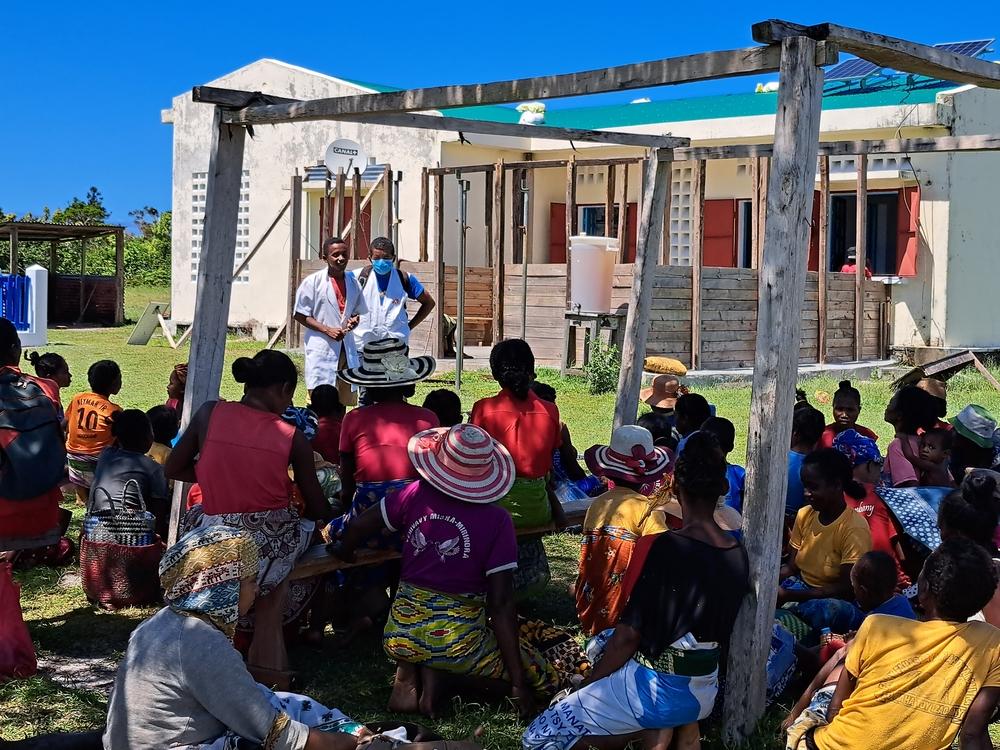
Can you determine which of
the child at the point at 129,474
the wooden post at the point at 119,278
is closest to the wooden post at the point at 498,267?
the child at the point at 129,474

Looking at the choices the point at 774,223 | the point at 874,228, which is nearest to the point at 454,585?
the point at 774,223

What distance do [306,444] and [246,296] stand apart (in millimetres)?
17073

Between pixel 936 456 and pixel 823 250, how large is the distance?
996 cm

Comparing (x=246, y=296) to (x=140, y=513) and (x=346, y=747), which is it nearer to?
(x=140, y=513)

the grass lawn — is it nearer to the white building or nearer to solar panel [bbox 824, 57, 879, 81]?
the white building

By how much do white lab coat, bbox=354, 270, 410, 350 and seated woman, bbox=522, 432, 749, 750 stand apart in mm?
5041

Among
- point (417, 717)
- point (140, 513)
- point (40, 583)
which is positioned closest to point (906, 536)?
point (417, 717)

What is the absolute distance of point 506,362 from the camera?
5309 millimetres

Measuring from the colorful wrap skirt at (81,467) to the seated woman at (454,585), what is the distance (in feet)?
10.2

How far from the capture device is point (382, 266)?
8.60 meters

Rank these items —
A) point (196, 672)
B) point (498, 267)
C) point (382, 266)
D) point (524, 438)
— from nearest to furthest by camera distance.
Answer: point (196, 672), point (524, 438), point (382, 266), point (498, 267)

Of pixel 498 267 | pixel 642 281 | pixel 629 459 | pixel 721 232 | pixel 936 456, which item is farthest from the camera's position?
pixel 721 232

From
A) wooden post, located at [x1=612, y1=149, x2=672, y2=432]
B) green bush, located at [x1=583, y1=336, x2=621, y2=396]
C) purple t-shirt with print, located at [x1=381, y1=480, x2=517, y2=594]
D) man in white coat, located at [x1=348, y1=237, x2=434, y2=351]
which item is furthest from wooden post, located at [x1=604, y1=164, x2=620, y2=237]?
purple t-shirt with print, located at [x1=381, y1=480, x2=517, y2=594]

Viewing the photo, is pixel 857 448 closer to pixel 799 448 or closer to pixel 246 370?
pixel 799 448
